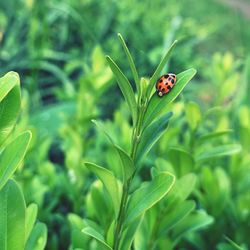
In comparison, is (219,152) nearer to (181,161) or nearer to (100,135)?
(181,161)

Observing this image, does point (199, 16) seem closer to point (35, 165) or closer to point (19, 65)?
point (19, 65)

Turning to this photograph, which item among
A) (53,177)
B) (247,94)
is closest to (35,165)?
(53,177)

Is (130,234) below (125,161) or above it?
below

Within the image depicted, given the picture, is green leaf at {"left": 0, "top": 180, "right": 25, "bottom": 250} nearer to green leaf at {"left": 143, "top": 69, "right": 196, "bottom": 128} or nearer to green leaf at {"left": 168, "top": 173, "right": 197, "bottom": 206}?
green leaf at {"left": 143, "top": 69, "right": 196, "bottom": 128}

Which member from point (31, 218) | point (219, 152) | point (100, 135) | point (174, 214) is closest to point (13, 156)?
point (31, 218)

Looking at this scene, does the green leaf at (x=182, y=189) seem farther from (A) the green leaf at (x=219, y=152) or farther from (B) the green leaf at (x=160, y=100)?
(B) the green leaf at (x=160, y=100)

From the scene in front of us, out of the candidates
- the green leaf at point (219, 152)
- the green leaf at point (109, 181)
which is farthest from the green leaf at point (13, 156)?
the green leaf at point (219, 152)

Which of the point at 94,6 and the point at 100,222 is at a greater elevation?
the point at 100,222
